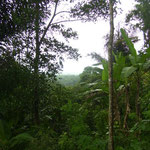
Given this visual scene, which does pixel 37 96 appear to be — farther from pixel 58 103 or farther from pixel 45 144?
pixel 58 103

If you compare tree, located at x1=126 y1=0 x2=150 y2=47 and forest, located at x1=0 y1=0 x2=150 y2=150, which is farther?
tree, located at x1=126 y1=0 x2=150 y2=47

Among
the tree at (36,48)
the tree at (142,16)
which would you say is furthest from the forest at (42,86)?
the tree at (142,16)

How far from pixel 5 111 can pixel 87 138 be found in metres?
1.86

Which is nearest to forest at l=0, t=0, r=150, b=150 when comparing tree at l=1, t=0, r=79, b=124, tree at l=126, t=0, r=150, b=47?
tree at l=1, t=0, r=79, b=124

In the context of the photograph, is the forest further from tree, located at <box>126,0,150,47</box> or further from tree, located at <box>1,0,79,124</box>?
tree, located at <box>126,0,150,47</box>

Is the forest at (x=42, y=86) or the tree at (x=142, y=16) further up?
the tree at (x=142, y=16)

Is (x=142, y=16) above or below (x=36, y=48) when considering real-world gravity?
above

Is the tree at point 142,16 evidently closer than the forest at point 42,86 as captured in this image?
No

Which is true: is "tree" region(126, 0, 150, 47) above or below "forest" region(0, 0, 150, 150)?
above

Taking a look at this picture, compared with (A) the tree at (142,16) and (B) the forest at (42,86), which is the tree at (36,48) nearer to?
(B) the forest at (42,86)

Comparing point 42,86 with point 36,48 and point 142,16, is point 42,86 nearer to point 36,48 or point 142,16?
point 36,48

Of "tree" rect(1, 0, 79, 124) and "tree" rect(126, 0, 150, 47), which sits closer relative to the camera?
"tree" rect(1, 0, 79, 124)

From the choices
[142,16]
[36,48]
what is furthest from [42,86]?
[142,16]

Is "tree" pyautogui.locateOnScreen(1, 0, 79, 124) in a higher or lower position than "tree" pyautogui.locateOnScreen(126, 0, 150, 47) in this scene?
lower
